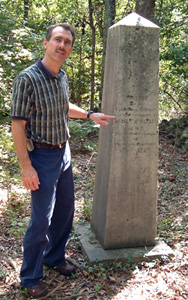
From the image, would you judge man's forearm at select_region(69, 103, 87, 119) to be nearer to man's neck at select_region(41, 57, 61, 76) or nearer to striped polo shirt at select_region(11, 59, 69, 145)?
striped polo shirt at select_region(11, 59, 69, 145)

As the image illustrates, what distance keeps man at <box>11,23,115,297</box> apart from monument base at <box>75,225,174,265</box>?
0.69 metres

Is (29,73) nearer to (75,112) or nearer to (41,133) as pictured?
(41,133)

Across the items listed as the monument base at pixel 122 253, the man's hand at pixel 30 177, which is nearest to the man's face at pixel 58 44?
the man's hand at pixel 30 177

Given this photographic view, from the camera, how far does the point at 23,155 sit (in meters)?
2.36

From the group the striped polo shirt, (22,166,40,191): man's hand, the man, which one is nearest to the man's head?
the man

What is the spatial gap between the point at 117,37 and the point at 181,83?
682 cm

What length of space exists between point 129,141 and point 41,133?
1.01 m

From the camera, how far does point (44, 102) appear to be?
244 cm

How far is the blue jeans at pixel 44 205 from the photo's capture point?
2.53 meters

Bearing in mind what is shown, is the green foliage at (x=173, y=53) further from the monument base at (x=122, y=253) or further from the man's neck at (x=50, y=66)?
the man's neck at (x=50, y=66)

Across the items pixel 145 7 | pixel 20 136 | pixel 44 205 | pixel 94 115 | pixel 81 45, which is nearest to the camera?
pixel 20 136

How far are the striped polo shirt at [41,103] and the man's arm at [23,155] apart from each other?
0.07 m

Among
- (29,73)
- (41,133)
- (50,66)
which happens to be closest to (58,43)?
(50,66)

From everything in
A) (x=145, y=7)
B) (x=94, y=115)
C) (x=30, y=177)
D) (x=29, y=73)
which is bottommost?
(x=30, y=177)
